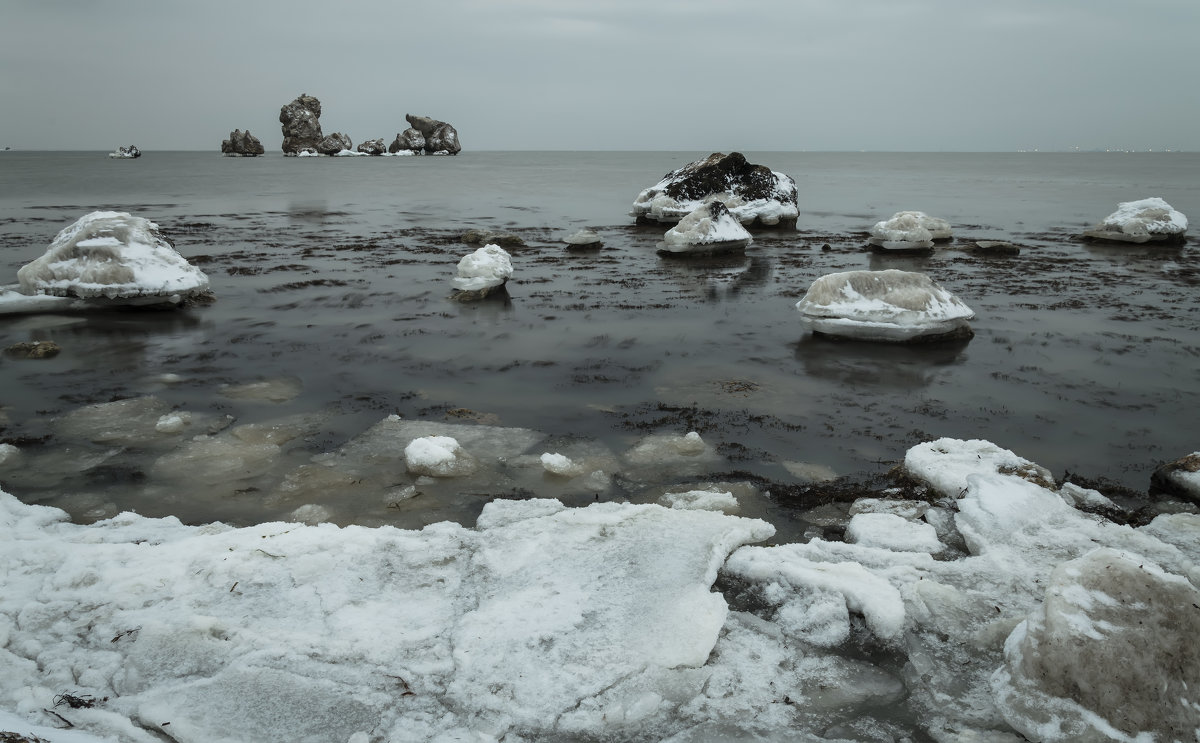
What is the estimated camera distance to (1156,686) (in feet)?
8.70

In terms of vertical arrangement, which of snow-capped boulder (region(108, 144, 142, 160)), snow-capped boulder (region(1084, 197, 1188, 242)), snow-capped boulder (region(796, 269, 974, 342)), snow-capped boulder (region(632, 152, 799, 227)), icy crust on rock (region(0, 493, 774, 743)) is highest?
snow-capped boulder (region(108, 144, 142, 160))

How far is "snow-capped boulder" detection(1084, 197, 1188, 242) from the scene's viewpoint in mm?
19188

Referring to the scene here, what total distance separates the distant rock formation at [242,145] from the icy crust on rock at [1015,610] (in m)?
136

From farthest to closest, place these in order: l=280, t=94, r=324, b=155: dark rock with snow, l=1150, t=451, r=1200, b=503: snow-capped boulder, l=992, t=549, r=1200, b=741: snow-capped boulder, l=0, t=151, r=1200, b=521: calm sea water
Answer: l=280, t=94, r=324, b=155: dark rock with snow < l=0, t=151, r=1200, b=521: calm sea water < l=1150, t=451, r=1200, b=503: snow-capped boulder < l=992, t=549, r=1200, b=741: snow-capped boulder

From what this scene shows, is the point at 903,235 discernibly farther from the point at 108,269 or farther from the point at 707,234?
the point at 108,269

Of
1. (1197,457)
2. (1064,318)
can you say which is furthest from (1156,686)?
(1064,318)

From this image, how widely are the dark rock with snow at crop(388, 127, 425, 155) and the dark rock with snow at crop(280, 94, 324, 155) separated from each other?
15807mm

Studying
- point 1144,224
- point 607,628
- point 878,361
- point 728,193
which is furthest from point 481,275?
point 1144,224

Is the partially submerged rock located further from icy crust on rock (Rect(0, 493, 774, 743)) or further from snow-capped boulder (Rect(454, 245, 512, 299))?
icy crust on rock (Rect(0, 493, 774, 743))

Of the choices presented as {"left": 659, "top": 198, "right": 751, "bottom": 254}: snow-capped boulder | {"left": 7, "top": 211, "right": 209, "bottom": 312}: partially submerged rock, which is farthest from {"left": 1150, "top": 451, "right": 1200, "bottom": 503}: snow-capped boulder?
{"left": 659, "top": 198, "right": 751, "bottom": 254}: snow-capped boulder

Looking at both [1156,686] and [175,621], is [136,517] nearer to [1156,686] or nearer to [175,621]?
[175,621]

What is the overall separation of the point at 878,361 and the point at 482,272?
7342mm

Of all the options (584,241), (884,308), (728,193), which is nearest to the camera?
(884,308)

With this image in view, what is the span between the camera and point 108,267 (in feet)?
34.2
